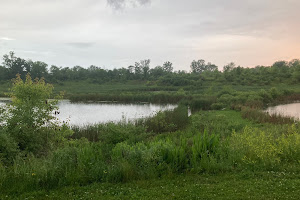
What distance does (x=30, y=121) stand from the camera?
8328mm

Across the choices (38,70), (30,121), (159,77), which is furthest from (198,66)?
(30,121)

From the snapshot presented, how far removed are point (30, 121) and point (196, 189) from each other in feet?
20.3

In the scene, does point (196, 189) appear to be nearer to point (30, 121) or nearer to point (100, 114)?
point (30, 121)

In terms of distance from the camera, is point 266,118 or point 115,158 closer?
point 115,158

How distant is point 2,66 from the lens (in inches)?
2237

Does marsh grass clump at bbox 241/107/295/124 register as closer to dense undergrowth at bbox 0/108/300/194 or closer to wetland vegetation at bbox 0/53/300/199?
wetland vegetation at bbox 0/53/300/199

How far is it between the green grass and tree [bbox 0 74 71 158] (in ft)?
10.3

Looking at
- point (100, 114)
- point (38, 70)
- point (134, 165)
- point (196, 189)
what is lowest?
point (100, 114)

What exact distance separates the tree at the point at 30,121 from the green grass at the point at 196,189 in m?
3.13

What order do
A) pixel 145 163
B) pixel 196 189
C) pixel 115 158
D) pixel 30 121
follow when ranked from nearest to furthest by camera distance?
pixel 196 189
pixel 145 163
pixel 115 158
pixel 30 121

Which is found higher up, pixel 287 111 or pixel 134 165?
pixel 134 165

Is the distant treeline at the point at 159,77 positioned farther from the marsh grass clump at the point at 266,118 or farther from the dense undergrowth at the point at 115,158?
the dense undergrowth at the point at 115,158

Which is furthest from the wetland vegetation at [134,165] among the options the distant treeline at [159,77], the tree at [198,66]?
the tree at [198,66]

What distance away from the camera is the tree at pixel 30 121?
24.9ft
